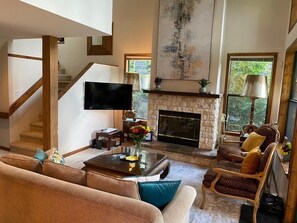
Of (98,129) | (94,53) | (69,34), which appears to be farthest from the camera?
(94,53)

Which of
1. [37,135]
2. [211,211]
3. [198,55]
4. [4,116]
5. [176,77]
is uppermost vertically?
[198,55]

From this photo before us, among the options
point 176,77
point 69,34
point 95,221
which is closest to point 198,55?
point 176,77

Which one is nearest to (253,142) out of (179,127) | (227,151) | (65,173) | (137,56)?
(227,151)

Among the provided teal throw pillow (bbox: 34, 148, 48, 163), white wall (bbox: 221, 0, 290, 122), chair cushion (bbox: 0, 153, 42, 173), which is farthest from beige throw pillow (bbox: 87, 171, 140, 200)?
white wall (bbox: 221, 0, 290, 122)

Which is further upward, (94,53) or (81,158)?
(94,53)

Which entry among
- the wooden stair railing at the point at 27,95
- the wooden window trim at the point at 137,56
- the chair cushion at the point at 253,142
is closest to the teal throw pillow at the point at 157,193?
the chair cushion at the point at 253,142

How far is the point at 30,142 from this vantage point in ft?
16.5

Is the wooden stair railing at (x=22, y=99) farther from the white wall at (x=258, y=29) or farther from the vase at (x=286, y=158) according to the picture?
the vase at (x=286, y=158)

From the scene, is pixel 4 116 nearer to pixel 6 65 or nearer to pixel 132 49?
pixel 6 65

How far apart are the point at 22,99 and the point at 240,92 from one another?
4925 millimetres

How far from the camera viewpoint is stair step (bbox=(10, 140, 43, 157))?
4.70 m

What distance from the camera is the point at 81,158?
485 centimetres

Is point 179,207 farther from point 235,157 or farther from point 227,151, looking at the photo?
point 227,151

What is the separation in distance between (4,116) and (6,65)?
1086 mm
